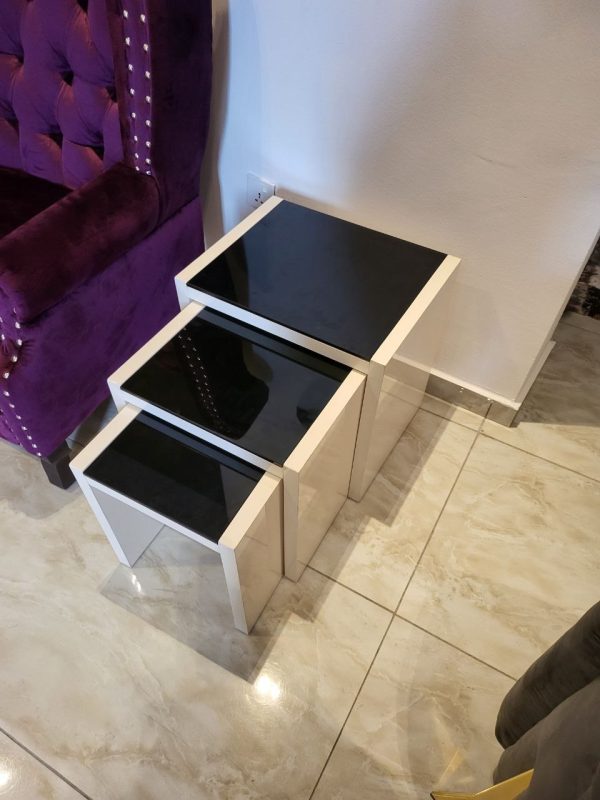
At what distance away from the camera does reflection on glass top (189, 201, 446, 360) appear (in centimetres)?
112

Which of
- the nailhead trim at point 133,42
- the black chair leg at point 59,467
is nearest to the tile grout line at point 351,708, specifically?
the black chair leg at point 59,467

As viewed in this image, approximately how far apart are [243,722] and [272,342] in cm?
70

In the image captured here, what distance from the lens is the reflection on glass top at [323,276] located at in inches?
44.0

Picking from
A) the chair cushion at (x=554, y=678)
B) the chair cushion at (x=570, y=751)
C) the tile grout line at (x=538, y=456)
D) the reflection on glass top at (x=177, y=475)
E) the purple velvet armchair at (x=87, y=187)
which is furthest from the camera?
the tile grout line at (x=538, y=456)

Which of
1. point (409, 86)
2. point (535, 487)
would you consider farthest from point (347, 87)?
point (535, 487)

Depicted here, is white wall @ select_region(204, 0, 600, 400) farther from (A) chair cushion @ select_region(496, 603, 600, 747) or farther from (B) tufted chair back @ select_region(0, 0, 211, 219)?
(A) chair cushion @ select_region(496, 603, 600, 747)

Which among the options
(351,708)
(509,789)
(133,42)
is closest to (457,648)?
(351,708)

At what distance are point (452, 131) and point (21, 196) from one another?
0.97 meters

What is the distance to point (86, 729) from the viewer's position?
1072mm

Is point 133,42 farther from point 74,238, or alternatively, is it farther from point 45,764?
point 45,764

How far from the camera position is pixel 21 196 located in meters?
1.37

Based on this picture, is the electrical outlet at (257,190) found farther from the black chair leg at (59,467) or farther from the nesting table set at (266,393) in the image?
the black chair leg at (59,467)

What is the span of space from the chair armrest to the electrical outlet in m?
0.29

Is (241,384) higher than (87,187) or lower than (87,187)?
lower
